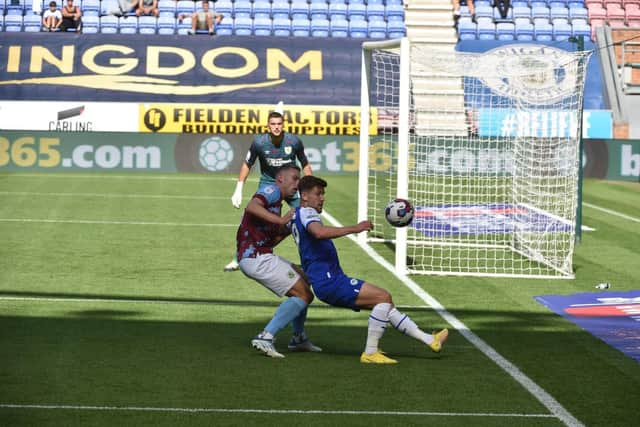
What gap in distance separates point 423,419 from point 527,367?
78.3 inches

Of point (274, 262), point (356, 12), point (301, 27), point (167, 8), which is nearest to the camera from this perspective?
point (274, 262)

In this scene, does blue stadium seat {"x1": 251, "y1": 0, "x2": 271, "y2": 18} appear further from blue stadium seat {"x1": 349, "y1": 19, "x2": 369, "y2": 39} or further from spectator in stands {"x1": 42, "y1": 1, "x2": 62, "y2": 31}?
spectator in stands {"x1": 42, "y1": 1, "x2": 62, "y2": 31}

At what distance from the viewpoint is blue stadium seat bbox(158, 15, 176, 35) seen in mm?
40156

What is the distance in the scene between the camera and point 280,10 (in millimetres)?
41375

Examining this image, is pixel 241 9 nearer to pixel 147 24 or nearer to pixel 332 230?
pixel 147 24

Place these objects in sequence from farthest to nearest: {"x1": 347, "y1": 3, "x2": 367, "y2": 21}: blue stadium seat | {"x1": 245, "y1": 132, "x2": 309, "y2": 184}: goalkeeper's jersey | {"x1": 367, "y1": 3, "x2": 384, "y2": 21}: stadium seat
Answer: {"x1": 347, "y1": 3, "x2": 367, "y2": 21}: blue stadium seat → {"x1": 367, "y1": 3, "x2": 384, "y2": 21}: stadium seat → {"x1": 245, "y1": 132, "x2": 309, "y2": 184}: goalkeeper's jersey

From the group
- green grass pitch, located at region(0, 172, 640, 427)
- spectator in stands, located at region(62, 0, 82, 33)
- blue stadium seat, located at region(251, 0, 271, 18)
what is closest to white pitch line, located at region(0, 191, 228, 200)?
green grass pitch, located at region(0, 172, 640, 427)

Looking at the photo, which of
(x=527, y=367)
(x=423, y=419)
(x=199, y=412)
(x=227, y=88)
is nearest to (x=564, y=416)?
(x=423, y=419)

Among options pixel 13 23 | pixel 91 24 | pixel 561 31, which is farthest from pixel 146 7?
pixel 561 31

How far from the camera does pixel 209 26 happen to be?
1572 inches

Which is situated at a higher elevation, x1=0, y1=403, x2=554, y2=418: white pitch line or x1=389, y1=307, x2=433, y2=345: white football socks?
x1=389, y1=307, x2=433, y2=345: white football socks

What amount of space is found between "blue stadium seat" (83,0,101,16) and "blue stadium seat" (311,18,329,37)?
7252 mm

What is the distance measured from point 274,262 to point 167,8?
32457 millimetres

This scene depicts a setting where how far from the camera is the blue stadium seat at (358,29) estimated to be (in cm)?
4038
